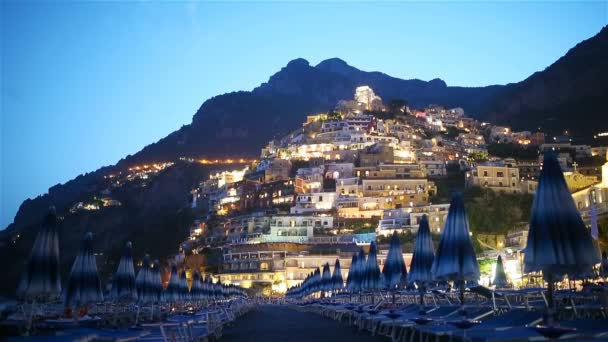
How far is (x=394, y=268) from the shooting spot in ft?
70.6

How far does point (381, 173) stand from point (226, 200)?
27550 mm

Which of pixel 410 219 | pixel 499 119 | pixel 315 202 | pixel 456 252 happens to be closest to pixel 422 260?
pixel 456 252

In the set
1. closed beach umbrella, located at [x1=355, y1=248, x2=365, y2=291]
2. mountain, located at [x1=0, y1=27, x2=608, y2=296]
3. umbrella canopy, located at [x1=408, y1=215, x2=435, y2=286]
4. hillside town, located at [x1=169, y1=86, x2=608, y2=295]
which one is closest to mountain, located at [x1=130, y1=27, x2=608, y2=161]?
mountain, located at [x1=0, y1=27, x2=608, y2=296]

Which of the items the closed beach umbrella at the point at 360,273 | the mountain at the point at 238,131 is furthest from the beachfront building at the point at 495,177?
the closed beach umbrella at the point at 360,273

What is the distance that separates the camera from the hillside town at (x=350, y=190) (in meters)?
76.3

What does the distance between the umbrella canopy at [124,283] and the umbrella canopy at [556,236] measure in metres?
15.1

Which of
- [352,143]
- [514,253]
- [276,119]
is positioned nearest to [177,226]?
[352,143]

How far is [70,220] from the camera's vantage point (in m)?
126

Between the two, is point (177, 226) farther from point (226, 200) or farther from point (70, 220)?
point (70, 220)

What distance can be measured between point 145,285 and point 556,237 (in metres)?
18.6

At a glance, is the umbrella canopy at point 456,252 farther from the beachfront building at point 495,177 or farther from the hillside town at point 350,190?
the beachfront building at point 495,177

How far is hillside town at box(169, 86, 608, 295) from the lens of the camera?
7631 cm

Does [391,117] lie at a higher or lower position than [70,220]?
higher

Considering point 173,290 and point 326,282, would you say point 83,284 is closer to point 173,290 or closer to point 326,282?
point 173,290
